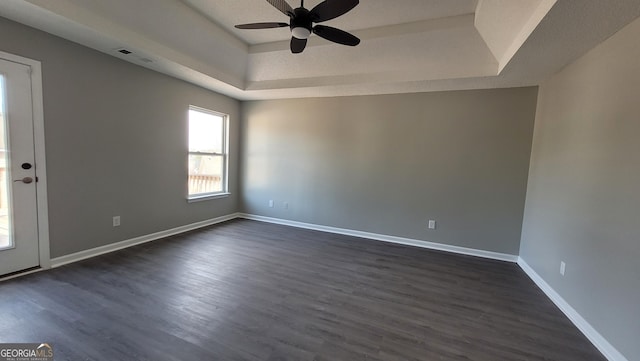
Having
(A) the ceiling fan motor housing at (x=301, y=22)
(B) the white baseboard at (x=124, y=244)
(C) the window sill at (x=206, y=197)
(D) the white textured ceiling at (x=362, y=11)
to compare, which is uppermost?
(D) the white textured ceiling at (x=362, y=11)

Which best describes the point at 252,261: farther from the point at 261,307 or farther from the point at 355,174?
the point at 355,174

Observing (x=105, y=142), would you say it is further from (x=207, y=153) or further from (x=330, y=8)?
(x=330, y=8)

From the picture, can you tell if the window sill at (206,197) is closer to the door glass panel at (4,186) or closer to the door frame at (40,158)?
the door frame at (40,158)

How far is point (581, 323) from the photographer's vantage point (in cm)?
219

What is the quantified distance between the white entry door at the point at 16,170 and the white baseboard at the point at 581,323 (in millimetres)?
5171

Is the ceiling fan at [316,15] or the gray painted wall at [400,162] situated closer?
the ceiling fan at [316,15]

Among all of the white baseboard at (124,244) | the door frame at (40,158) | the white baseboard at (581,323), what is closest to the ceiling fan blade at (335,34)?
the door frame at (40,158)

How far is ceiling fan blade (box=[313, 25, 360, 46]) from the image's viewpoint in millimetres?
2232

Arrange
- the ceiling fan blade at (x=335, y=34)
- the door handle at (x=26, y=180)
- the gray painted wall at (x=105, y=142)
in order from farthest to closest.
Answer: the gray painted wall at (x=105, y=142), the door handle at (x=26, y=180), the ceiling fan blade at (x=335, y=34)

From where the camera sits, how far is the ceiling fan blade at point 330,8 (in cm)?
191

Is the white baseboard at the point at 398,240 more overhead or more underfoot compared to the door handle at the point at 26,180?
more underfoot

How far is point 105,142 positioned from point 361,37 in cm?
351

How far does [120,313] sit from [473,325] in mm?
→ 2904

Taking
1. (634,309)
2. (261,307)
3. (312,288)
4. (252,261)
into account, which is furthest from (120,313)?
(634,309)
